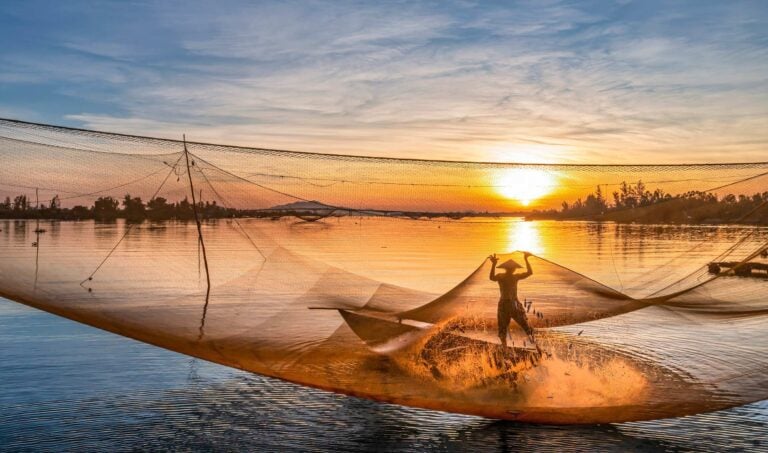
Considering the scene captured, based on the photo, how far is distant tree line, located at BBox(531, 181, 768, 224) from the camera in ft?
34.0

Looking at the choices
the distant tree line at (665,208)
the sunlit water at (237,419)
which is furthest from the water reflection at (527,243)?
the sunlit water at (237,419)

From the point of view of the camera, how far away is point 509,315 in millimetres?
9539

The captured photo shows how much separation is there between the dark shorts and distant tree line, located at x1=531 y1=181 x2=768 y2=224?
8.08 feet

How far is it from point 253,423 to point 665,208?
765 centimetres

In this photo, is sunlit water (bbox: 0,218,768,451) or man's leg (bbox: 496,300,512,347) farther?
man's leg (bbox: 496,300,512,347)

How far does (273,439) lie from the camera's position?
746cm

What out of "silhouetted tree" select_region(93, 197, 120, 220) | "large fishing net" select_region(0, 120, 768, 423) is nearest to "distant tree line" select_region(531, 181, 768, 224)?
"large fishing net" select_region(0, 120, 768, 423)

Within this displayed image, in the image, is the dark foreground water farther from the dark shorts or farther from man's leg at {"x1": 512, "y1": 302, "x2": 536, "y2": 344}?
man's leg at {"x1": 512, "y1": 302, "x2": 536, "y2": 344}

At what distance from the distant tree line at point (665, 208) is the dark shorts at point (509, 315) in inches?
96.9

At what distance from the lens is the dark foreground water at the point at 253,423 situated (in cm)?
732

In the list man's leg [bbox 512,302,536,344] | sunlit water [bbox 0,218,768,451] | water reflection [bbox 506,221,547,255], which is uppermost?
man's leg [bbox 512,302,536,344]

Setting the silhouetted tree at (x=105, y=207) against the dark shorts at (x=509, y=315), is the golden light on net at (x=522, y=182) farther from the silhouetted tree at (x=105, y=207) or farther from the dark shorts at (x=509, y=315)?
the silhouetted tree at (x=105, y=207)

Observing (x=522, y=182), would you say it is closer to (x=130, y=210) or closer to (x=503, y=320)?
(x=503, y=320)

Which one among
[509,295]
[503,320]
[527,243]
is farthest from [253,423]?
[527,243]
